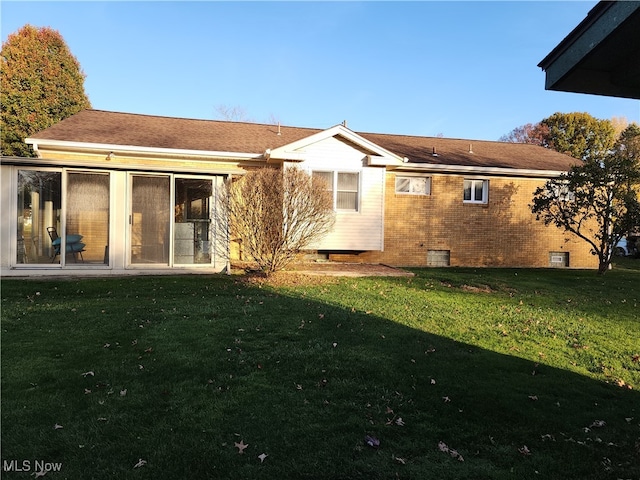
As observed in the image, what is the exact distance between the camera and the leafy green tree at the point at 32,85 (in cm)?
Answer: 2480

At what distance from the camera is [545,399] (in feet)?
13.4

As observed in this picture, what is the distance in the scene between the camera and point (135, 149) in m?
12.2

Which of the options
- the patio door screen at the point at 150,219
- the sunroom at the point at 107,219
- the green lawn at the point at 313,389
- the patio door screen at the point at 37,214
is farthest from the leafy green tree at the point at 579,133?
the patio door screen at the point at 37,214

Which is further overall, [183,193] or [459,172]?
[459,172]

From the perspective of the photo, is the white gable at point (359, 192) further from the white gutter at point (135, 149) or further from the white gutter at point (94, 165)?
the white gutter at point (94, 165)

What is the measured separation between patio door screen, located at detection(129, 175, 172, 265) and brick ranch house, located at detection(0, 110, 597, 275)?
0.03 metres

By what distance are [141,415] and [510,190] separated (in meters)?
14.7

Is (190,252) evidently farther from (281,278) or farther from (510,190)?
(510,190)

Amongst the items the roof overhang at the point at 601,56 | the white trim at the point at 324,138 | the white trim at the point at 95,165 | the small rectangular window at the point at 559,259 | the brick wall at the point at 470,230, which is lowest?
the small rectangular window at the point at 559,259

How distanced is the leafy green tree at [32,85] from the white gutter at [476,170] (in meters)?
22.2

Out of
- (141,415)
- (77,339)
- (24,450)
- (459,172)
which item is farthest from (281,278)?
(459,172)

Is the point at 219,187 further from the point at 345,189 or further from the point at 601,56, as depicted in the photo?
the point at 601,56

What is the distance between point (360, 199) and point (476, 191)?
461cm

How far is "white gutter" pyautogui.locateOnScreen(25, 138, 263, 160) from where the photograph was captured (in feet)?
37.8
